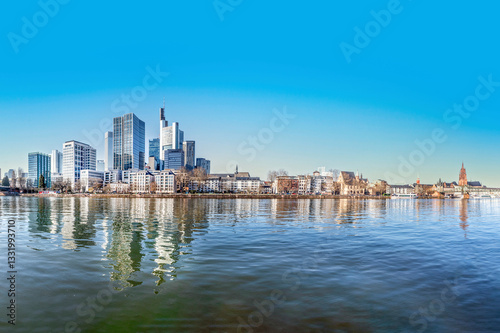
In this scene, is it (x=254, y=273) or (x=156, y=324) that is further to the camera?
(x=254, y=273)

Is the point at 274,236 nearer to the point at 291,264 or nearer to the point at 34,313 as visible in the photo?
the point at 291,264

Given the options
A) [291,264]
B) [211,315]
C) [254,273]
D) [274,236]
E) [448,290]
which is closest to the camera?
[211,315]

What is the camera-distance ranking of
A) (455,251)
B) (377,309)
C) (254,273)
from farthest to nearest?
(455,251), (254,273), (377,309)

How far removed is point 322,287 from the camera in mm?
11367

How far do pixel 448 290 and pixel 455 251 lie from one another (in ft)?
31.1

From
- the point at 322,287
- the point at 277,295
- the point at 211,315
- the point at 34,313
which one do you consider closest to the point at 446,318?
the point at 322,287

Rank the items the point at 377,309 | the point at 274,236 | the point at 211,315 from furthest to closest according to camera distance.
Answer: the point at 274,236 < the point at 377,309 < the point at 211,315

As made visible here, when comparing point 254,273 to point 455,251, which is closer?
point 254,273

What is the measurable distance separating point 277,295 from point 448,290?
6.51 metres

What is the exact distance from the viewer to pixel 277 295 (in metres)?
10.5

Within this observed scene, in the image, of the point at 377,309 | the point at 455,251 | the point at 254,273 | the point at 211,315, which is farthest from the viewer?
the point at 455,251

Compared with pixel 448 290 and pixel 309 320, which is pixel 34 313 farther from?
pixel 448 290

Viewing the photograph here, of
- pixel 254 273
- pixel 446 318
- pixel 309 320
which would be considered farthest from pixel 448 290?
Answer: pixel 254 273

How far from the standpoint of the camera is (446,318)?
8.93 metres
